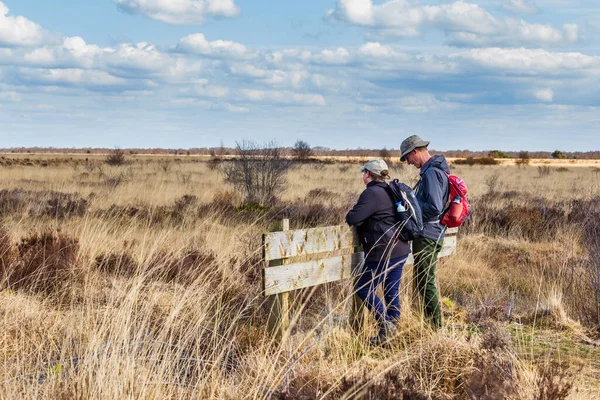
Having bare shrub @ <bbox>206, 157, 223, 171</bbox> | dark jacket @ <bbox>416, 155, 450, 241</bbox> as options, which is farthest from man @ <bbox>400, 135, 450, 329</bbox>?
bare shrub @ <bbox>206, 157, 223, 171</bbox>

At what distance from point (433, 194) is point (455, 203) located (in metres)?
0.29

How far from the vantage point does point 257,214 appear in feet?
43.4

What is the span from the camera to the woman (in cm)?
492

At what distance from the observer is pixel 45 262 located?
22.5 ft

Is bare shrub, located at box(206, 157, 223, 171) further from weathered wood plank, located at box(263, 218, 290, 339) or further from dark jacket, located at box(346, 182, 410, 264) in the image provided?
weathered wood plank, located at box(263, 218, 290, 339)

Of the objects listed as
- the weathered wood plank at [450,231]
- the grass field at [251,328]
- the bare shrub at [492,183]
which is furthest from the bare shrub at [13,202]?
the bare shrub at [492,183]

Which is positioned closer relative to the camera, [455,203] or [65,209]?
[455,203]

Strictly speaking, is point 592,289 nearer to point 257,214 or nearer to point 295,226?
point 295,226

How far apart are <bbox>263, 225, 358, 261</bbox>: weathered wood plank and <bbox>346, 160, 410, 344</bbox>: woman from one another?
0.53 feet

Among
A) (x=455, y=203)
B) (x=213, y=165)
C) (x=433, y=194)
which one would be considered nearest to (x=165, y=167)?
(x=213, y=165)

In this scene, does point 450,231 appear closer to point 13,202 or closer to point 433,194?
point 433,194

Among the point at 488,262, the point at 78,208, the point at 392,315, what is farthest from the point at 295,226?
the point at 392,315

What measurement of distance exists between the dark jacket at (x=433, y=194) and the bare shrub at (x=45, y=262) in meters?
3.55

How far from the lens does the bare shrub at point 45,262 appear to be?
6.41 metres
